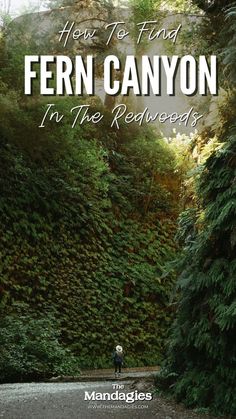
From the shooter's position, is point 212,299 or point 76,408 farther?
point 76,408

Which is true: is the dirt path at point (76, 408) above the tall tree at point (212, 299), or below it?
below

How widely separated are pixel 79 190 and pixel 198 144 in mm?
7290

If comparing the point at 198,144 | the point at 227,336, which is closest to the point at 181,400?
the point at 227,336

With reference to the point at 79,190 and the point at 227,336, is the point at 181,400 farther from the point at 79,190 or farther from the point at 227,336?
the point at 79,190

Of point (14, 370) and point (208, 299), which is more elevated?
point (208, 299)

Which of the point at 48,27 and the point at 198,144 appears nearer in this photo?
the point at 198,144

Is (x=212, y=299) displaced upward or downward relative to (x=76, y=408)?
upward

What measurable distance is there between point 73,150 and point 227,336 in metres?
10.8

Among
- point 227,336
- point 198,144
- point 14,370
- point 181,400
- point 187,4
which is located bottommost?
point 14,370

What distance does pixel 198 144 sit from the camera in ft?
28.1

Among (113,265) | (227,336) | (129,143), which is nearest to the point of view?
(227,336)

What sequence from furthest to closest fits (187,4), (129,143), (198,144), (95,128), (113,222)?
(129,143), (95,128), (113,222), (187,4), (198,144)

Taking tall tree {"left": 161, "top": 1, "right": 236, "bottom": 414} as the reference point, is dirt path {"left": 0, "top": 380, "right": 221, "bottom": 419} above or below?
below

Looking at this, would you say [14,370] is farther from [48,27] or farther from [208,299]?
[48,27]
